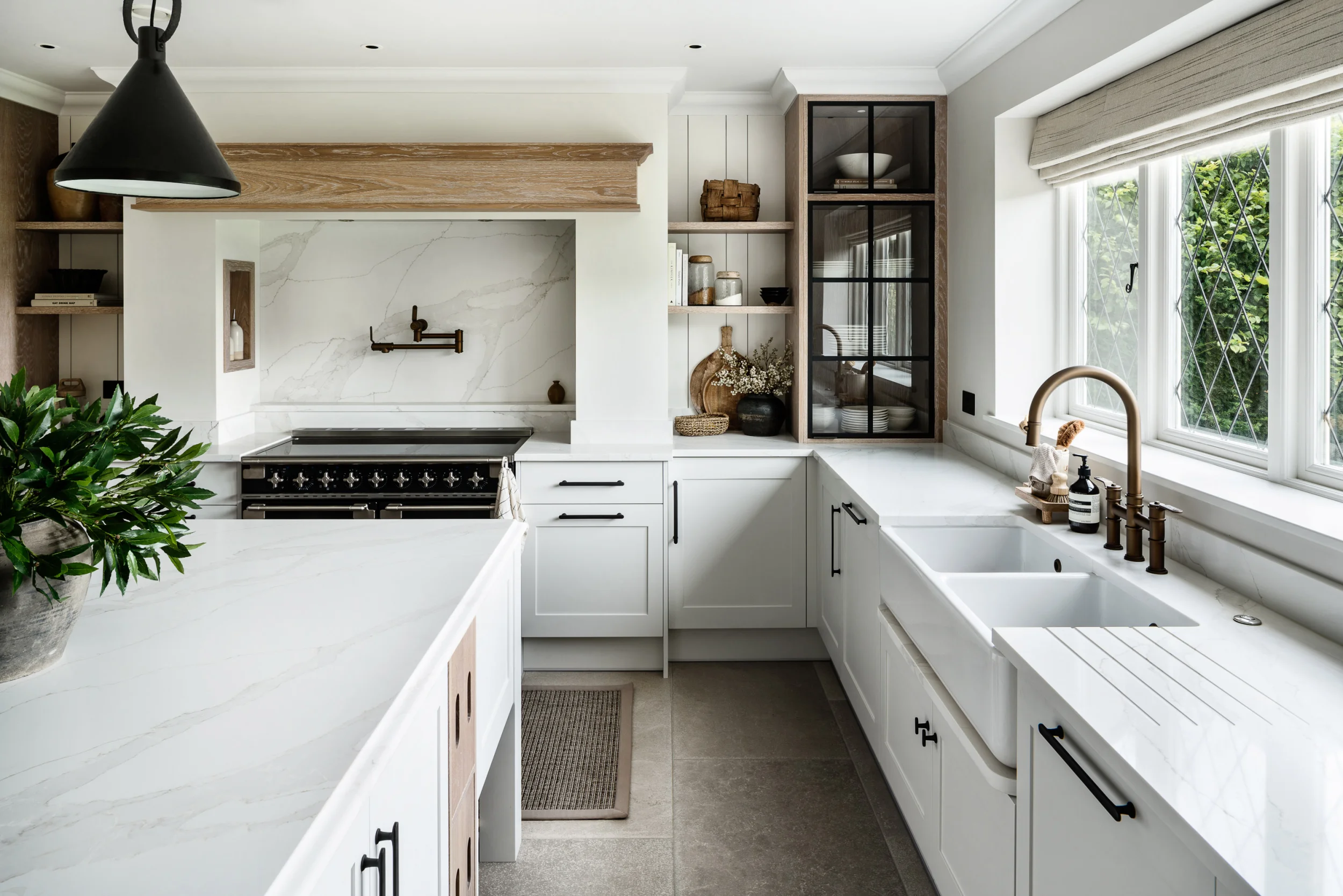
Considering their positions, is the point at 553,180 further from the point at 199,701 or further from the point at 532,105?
the point at 199,701

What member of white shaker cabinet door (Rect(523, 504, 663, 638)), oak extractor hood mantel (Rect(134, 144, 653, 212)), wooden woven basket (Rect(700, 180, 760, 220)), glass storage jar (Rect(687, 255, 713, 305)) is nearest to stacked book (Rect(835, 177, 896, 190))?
wooden woven basket (Rect(700, 180, 760, 220))

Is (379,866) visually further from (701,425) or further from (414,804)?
(701,425)

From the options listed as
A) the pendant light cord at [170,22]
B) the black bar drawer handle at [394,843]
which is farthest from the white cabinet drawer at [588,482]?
the black bar drawer handle at [394,843]

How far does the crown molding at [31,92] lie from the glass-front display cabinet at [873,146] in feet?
10.4

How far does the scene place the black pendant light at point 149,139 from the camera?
5.49ft

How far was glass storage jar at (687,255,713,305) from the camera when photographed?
418 cm

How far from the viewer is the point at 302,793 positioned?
0.98 m

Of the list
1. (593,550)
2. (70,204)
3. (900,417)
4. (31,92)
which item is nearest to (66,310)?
(70,204)

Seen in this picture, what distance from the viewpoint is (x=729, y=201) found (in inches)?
161

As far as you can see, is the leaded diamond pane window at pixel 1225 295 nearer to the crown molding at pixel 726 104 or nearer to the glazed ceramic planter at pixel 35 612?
the crown molding at pixel 726 104

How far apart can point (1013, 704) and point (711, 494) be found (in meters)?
2.22

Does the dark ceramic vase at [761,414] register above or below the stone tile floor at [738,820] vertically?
above

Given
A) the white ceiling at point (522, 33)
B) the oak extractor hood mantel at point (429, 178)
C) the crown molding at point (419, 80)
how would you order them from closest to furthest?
1. the white ceiling at point (522, 33)
2. the oak extractor hood mantel at point (429, 178)
3. the crown molding at point (419, 80)

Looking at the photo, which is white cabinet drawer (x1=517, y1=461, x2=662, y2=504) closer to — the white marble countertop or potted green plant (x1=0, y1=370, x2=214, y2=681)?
the white marble countertop
